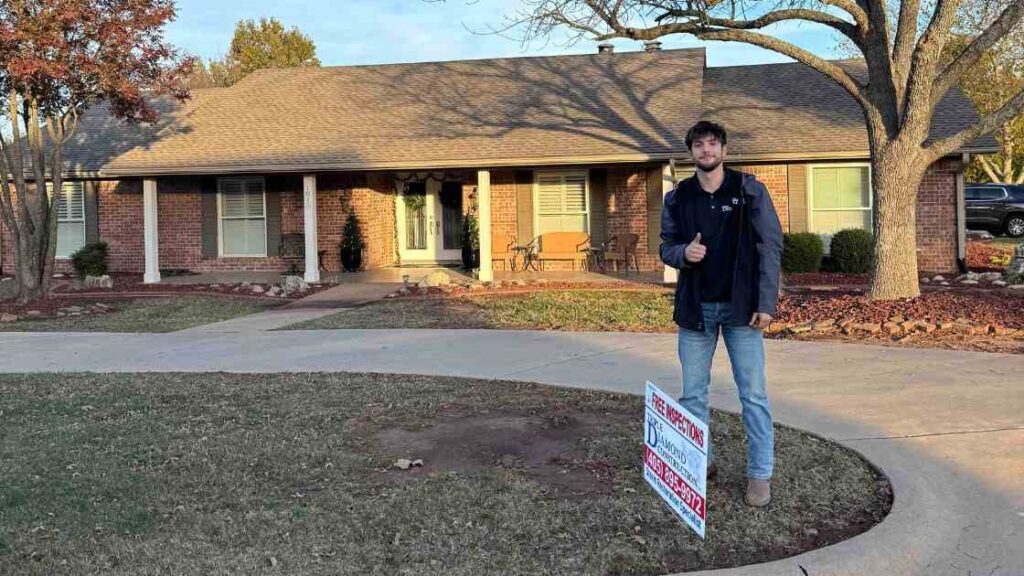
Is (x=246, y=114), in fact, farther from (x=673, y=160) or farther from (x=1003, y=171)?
(x=1003, y=171)

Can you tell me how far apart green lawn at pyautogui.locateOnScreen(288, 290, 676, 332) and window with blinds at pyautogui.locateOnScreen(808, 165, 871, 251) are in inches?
Result: 215

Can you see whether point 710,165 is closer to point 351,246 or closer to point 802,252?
point 802,252

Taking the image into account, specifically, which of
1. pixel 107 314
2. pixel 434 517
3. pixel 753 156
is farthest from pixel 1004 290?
pixel 107 314

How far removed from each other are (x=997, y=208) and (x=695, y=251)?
2975cm

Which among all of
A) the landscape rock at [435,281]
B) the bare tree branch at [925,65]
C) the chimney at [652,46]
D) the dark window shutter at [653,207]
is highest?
the chimney at [652,46]

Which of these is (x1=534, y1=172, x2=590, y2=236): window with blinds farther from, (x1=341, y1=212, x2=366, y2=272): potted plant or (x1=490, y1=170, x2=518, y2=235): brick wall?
(x1=341, y1=212, x2=366, y2=272): potted plant

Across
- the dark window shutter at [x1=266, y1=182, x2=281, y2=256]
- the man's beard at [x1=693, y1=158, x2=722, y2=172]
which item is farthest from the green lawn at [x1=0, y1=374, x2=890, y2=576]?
the dark window shutter at [x1=266, y1=182, x2=281, y2=256]

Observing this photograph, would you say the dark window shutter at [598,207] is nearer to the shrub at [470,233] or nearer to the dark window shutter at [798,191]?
the shrub at [470,233]

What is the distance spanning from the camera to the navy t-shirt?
4.78 meters

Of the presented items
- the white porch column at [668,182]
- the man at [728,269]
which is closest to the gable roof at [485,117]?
the white porch column at [668,182]

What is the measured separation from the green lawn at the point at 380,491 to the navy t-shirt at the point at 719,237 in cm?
111

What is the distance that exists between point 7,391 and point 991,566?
774 cm

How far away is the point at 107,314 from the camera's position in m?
15.3

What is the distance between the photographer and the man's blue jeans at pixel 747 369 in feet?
15.7
